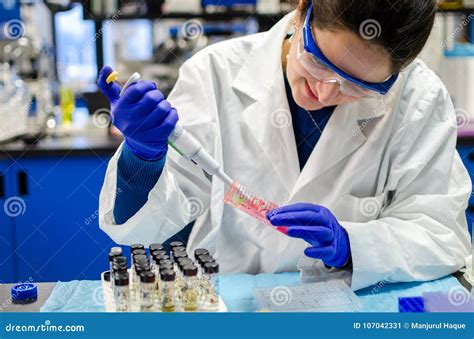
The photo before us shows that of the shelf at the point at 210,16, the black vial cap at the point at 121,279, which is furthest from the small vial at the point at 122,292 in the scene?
the shelf at the point at 210,16

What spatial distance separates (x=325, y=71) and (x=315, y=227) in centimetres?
28

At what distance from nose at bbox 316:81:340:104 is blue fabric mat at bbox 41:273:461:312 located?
344 mm

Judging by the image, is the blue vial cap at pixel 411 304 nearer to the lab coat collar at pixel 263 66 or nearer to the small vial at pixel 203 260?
the small vial at pixel 203 260

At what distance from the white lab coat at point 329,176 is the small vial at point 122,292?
19 centimetres

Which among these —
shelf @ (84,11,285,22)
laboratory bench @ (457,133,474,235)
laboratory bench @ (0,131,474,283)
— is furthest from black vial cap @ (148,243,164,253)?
shelf @ (84,11,285,22)

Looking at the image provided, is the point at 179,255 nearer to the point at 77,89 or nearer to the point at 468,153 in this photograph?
the point at 468,153

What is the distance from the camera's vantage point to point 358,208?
4.33 feet

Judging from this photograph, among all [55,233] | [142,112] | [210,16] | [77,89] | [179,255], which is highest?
[142,112]

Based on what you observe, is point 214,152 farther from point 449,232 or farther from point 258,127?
point 449,232

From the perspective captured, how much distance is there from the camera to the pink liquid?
123cm

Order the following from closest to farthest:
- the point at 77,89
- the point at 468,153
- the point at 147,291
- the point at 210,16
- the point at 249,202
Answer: the point at 147,291, the point at 249,202, the point at 468,153, the point at 210,16, the point at 77,89

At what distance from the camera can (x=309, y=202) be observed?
1.27m

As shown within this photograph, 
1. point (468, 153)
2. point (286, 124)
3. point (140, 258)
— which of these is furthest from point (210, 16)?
point (140, 258)
